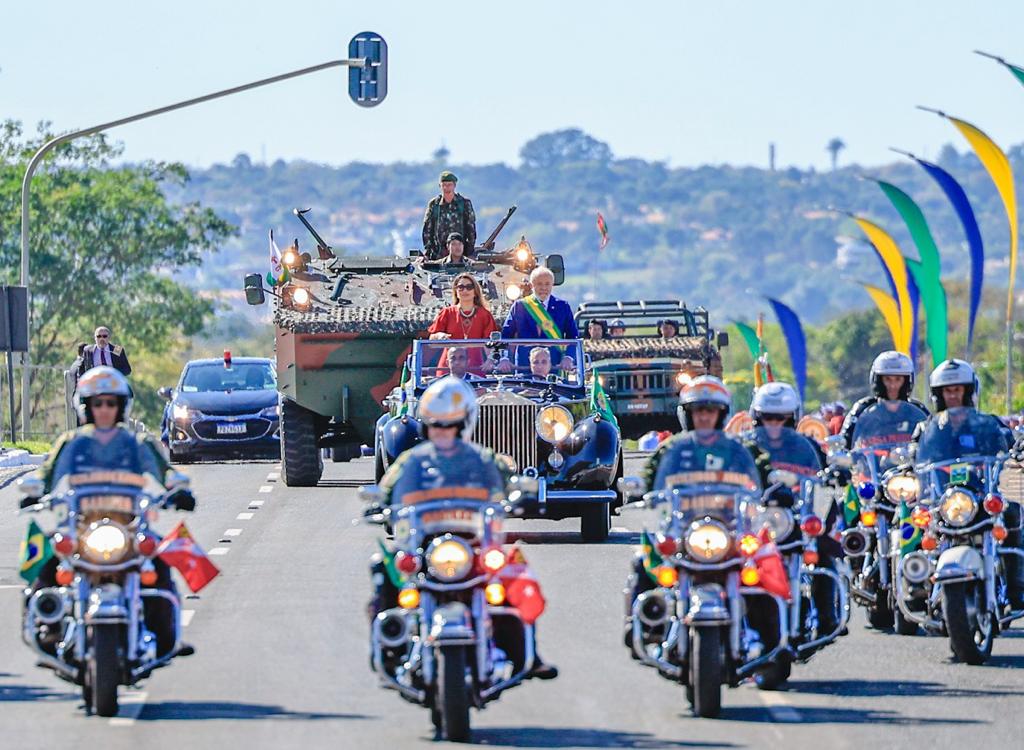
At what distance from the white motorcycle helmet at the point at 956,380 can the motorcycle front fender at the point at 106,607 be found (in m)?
4.69

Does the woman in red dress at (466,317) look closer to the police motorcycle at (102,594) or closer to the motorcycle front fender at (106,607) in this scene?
the police motorcycle at (102,594)

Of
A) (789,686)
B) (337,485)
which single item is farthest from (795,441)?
(337,485)

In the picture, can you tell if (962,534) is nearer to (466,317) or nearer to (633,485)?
(633,485)

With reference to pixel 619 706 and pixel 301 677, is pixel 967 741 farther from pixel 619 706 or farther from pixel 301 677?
pixel 301 677

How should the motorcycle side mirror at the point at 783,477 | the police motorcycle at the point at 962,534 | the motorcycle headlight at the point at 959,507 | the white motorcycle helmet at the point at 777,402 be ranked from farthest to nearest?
the motorcycle headlight at the point at 959,507
the police motorcycle at the point at 962,534
the white motorcycle helmet at the point at 777,402
the motorcycle side mirror at the point at 783,477

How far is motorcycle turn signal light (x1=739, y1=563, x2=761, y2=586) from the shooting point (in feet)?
44.3

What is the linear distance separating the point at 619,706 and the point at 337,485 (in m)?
17.6

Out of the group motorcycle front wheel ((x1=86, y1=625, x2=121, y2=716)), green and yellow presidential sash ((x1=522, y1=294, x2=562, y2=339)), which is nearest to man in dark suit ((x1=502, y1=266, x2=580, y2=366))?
green and yellow presidential sash ((x1=522, y1=294, x2=562, y2=339))

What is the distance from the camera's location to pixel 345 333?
30031 millimetres

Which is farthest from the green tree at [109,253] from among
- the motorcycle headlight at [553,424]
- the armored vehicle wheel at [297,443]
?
the motorcycle headlight at [553,424]

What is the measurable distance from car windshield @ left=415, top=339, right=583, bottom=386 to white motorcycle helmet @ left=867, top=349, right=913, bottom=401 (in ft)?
20.9

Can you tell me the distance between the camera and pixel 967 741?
1268 cm

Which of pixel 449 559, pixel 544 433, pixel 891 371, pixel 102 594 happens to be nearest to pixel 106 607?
pixel 102 594

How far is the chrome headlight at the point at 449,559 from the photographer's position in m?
12.6
